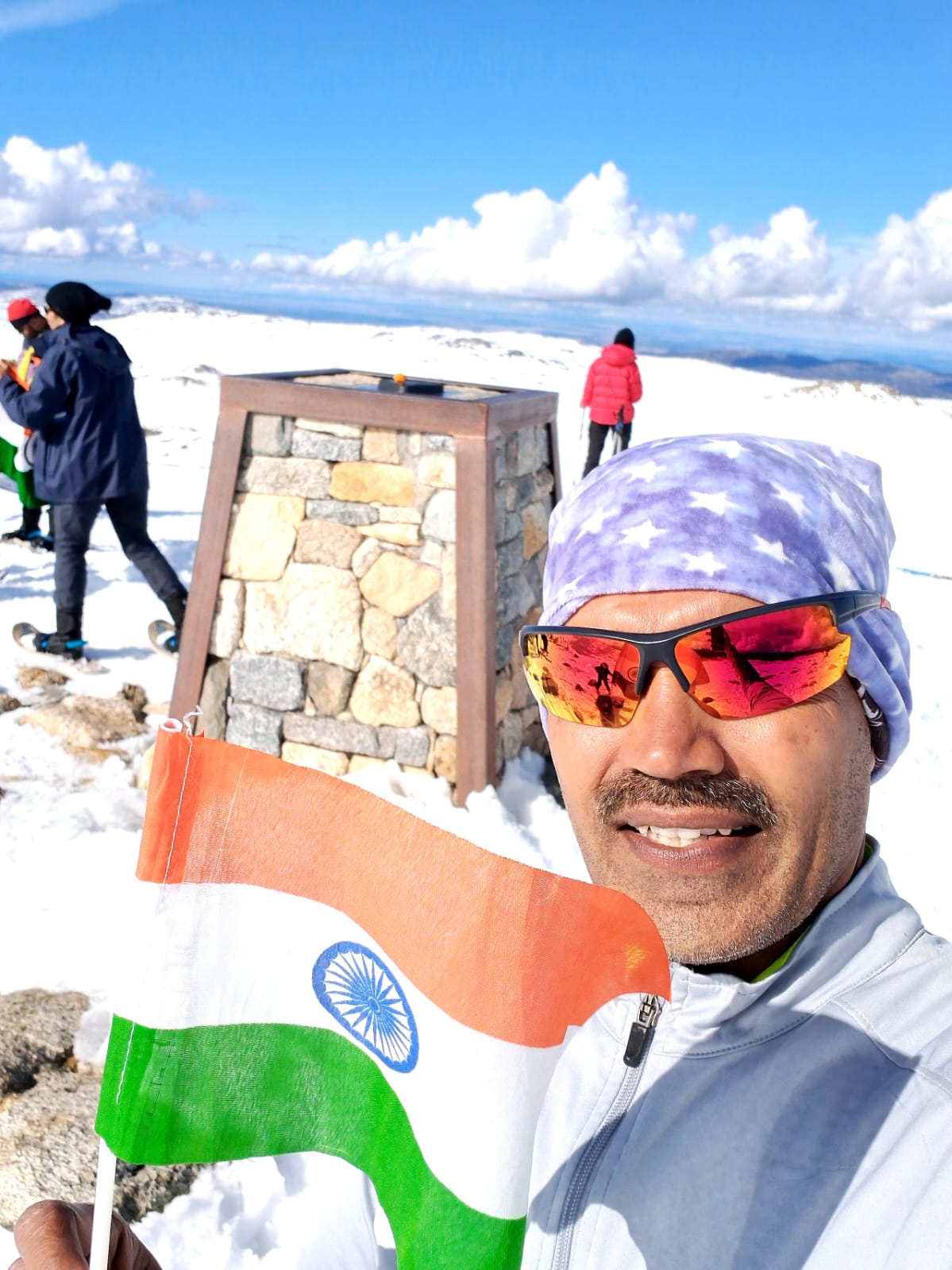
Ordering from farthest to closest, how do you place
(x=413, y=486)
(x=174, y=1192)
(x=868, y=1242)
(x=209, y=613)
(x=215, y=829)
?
(x=209, y=613), (x=413, y=486), (x=174, y=1192), (x=215, y=829), (x=868, y=1242)

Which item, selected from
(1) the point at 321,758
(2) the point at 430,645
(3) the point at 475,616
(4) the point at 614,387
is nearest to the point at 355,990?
(3) the point at 475,616

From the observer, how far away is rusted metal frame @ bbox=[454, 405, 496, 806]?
13.6ft

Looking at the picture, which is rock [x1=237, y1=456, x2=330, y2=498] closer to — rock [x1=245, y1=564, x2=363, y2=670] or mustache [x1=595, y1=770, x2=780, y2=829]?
rock [x1=245, y1=564, x2=363, y2=670]

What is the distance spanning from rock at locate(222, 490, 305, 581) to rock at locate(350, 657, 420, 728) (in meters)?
0.63

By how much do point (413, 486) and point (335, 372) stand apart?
1413 millimetres

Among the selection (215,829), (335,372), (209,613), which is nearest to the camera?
(215,829)

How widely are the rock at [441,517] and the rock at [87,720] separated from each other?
6.98ft

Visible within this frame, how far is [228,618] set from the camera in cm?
462

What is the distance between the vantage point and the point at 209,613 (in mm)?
4598

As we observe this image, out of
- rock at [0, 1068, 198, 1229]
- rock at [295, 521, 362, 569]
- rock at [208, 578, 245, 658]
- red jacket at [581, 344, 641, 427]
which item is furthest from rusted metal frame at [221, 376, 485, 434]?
red jacket at [581, 344, 641, 427]

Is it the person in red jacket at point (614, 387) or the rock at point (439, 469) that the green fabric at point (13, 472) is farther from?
the person in red jacket at point (614, 387)

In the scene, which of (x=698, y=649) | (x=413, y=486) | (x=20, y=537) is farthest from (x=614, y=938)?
(x=20, y=537)

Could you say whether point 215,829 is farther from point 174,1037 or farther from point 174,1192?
point 174,1192

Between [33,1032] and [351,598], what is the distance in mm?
2167
